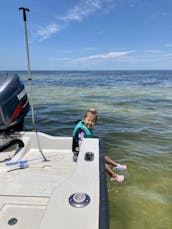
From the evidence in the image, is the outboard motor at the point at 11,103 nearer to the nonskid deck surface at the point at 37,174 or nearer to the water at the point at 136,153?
the nonskid deck surface at the point at 37,174

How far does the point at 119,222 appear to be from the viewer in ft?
8.52

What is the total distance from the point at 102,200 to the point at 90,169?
1.42ft

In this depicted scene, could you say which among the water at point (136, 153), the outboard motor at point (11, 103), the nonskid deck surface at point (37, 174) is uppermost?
the outboard motor at point (11, 103)

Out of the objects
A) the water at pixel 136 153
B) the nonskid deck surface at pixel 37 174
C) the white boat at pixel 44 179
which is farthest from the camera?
the water at pixel 136 153

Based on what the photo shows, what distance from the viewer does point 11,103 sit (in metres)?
3.66

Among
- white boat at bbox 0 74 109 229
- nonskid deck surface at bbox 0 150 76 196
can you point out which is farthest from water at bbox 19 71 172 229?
white boat at bbox 0 74 109 229

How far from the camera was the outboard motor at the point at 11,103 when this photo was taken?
3.46 m

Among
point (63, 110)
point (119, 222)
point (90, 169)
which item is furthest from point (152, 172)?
Result: point (63, 110)

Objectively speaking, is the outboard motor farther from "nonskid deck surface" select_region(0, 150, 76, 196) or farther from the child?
the child

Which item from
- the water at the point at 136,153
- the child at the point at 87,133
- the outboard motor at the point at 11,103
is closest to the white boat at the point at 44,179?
the outboard motor at the point at 11,103

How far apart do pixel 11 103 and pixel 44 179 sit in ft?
5.88

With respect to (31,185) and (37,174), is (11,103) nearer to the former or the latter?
(37,174)

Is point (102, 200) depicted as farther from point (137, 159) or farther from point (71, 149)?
point (137, 159)

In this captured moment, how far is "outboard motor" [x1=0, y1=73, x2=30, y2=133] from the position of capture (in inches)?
136
